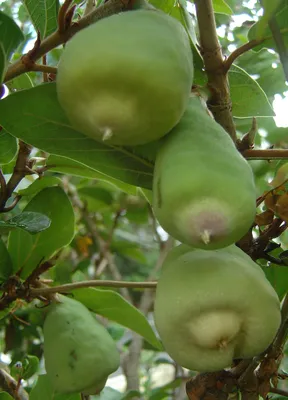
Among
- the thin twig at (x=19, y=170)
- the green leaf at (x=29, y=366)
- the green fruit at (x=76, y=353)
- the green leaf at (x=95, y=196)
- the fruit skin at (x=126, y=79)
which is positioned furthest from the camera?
the green leaf at (x=95, y=196)

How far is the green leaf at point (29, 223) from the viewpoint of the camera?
607 millimetres

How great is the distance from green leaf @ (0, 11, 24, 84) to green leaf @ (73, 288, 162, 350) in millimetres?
376

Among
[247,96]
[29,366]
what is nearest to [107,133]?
[247,96]

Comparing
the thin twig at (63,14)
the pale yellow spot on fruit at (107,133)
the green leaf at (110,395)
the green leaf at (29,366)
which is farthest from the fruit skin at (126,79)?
the green leaf at (110,395)

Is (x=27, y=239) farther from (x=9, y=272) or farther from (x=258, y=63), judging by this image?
(x=258, y=63)

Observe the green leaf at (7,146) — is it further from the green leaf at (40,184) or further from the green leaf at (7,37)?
the green leaf at (7,37)

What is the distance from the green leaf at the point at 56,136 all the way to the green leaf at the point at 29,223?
0.32 feet

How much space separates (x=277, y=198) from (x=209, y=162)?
18 cm

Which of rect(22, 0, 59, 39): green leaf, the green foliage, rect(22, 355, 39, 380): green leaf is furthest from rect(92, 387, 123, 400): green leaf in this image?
rect(22, 0, 59, 39): green leaf

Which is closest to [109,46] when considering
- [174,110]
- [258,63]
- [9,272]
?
[174,110]

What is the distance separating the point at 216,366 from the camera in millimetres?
449

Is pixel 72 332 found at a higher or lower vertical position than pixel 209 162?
lower

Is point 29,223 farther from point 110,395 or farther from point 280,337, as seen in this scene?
point 110,395

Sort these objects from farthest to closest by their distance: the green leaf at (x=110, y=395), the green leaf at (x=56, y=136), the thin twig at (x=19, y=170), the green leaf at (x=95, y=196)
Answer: the green leaf at (x=95, y=196) < the green leaf at (x=110, y=395) < the thin twig at (x=19, y=170) < the green leaf at (x=56, y=136)
